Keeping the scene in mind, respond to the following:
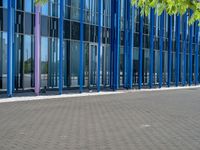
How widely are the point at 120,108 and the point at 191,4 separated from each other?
1338cm

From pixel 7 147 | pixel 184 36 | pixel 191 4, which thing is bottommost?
pixel 7 147

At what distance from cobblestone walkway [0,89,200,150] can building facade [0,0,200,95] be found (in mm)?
5951

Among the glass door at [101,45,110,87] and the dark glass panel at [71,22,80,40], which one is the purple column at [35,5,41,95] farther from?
the glass door at [101,45,110,87]

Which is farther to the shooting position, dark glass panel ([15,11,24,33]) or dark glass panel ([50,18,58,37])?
dark glass panel ([50,18,58,37])

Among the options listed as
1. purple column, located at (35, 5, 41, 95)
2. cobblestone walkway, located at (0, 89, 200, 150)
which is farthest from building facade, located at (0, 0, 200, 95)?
cobblestone walkway, located at (0, 89, 200, 150)

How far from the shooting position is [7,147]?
9.16 m

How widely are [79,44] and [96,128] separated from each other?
1759 cm

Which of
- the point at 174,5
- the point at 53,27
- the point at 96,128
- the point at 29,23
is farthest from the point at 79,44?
the point at 174,5

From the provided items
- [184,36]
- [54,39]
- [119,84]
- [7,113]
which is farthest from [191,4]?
[184,36]

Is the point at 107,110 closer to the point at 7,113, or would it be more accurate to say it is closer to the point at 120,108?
the point at 120,108

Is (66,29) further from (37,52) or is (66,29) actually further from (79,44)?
(37,52)

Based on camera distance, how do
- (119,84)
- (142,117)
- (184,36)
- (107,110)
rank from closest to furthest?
1. (142,117)
2. (107,110)
3. (119,84)
4. (184,36)

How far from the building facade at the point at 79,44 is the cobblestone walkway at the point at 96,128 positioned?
5951 millimetres

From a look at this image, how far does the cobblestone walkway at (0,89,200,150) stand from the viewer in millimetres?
9562
